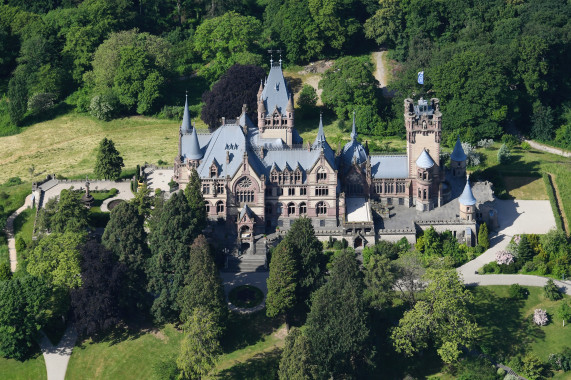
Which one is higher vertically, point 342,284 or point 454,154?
point 454,154

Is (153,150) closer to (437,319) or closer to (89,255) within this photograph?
(89,255)

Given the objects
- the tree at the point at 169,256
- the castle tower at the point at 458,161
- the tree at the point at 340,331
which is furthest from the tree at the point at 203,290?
the castle tower at the point at 458,161

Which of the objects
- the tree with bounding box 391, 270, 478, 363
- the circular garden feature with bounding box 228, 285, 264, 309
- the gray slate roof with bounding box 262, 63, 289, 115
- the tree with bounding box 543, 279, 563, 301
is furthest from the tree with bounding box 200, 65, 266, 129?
the tree with bounding box 543, 279, 563, 301

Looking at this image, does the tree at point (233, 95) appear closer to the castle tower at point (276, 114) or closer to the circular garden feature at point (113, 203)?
the castle tower at point (276, 114)

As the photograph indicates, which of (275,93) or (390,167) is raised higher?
(275,93)

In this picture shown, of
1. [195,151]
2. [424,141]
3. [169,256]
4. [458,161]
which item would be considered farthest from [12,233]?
[458,161]

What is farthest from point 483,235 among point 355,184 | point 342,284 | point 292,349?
point 292,349

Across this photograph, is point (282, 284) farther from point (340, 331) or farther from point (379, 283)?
point (379, 283)

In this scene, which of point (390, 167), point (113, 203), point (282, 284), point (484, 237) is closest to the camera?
point (282, 284)
